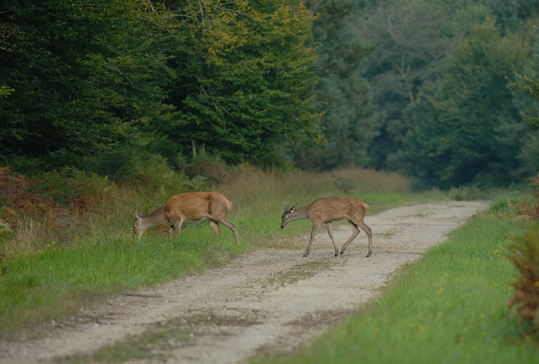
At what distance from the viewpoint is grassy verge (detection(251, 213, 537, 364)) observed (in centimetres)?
671

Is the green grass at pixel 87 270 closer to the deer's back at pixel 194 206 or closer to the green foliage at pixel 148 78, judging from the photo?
the deer's back at pixel 194 206

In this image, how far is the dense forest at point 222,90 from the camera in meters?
17.9

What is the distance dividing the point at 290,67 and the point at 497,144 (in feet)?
89.4

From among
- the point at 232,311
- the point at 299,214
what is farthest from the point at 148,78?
the point at 232,311

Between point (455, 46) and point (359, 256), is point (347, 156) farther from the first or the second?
point (359, 256)

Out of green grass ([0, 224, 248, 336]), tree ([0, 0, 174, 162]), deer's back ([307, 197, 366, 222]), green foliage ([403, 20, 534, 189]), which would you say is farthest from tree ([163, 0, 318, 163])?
green foliage ([403, 20, 534, 189])

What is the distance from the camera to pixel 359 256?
50.1 feet

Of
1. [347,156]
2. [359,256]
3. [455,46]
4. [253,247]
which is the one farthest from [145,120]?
[455,46]

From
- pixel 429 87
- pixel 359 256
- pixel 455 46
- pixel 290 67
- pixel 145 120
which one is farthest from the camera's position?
pixel 455 46

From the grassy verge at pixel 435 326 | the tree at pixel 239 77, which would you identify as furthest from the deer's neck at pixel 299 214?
the tree at pixel 239 77

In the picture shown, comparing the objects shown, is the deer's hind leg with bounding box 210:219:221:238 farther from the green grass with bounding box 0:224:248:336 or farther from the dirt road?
the dirt road

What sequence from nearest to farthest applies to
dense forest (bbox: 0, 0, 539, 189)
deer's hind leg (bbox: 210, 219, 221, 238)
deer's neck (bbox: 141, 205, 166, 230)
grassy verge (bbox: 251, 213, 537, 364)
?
1. grassy verge (bbox: 251, 213, 537, 364)
2. deer's neck (bbox: 141, 205, 166, 230)
3. deer's hind leg (bbox: 210, 219, 221, 238)
4. dense forest (bbox: 0, 0, 539, 189)

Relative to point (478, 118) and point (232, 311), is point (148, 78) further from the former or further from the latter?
point (478, 118)

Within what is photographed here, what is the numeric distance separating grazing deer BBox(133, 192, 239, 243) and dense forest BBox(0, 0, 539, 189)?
372 cm
